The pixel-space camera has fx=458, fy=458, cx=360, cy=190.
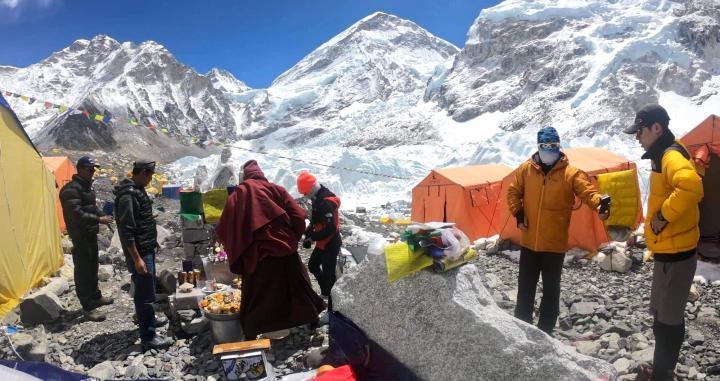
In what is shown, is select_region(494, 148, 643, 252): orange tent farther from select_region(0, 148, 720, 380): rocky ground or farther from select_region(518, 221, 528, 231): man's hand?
select_region(518, 221, 528, 231): man's hand

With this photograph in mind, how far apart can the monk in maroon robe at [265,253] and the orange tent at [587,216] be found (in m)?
4.28

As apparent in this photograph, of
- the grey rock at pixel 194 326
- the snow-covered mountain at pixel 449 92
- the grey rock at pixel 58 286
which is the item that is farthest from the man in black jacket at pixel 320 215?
the snow-covered mountain at pixel 449 92

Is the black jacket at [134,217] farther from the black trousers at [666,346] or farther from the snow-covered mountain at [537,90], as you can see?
the snow-covered mountain at [537,90]

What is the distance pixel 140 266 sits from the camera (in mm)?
3854

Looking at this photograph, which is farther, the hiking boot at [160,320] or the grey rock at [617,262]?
the grey rock at [617,262]

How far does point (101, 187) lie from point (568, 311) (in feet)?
59.9

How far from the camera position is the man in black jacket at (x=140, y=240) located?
3.86 meters

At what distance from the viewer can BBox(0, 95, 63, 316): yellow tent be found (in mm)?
5250

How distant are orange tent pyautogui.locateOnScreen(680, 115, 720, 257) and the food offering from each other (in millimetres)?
3678

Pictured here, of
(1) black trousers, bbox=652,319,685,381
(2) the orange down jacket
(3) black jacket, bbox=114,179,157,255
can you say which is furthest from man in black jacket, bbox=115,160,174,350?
(1) black trousers, bbox=652,319,685,381

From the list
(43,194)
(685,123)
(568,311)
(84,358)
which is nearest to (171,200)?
(43,194)

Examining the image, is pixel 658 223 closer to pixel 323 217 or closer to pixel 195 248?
pixel 323 217

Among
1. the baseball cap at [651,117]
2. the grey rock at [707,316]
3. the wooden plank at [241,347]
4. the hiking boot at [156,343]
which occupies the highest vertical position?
the baseball cap at [651,117]

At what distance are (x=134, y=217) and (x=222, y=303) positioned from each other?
108cm
